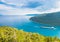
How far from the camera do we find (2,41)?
416 cm

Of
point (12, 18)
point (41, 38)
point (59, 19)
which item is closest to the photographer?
point (41, 38)

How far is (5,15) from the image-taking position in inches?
357

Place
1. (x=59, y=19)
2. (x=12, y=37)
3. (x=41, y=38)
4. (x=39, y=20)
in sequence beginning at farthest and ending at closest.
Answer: (x=59, y=19) < (x=39, y=20) < (x=41, y=38) < (x=12, y=37)

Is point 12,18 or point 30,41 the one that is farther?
point 12,18

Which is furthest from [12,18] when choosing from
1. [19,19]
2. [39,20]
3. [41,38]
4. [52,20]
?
[41,38]

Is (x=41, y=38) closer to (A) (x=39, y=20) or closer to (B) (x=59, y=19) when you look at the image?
(A) (x=39, y=20)

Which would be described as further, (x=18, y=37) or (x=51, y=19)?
(x=51, y=19)

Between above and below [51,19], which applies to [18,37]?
above

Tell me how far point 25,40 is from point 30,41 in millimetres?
98

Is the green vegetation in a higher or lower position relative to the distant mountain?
higher

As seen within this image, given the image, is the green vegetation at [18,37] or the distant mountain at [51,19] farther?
the distant mountain at [51,19]

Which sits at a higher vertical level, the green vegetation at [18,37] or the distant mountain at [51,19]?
the green vegetation at [18,37]

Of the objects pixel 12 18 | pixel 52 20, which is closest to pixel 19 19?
pixel 12 18

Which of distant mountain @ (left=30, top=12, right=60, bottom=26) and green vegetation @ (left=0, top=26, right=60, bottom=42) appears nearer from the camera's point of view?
green vegetation @ (left=0, top=26, right=60, bottom=42)
